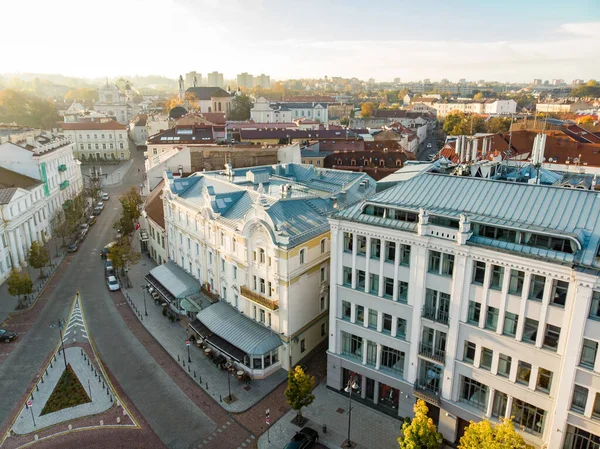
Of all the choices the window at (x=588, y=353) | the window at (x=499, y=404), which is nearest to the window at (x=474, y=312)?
the window at (x=499, y=404)

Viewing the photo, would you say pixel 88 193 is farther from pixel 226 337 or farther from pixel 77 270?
pixel 226 337

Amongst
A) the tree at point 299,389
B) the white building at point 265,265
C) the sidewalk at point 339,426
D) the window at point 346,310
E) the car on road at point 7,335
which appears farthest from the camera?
the car on road at point 7,335

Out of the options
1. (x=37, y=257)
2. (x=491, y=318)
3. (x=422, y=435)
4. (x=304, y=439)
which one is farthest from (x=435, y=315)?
(x=37, y=257)

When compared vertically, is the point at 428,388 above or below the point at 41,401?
above

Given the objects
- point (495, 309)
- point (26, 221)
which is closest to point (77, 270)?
point (26, 221)

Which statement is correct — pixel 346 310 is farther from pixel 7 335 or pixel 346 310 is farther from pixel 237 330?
pixel 7 335

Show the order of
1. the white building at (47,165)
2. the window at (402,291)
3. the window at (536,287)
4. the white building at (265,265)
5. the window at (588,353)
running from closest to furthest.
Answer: the window at (588,353) < the window at (536,287) < the window at (402,291) < the white building at (265,265) < the white building at (47,165)

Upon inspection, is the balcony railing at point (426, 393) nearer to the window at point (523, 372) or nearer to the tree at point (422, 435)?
the tree at point (422, 435)
